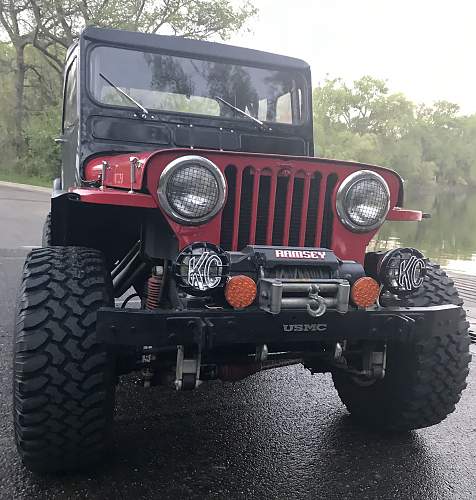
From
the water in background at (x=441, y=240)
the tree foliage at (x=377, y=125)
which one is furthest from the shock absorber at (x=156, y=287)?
the tree foliage at (x=377, y=125)

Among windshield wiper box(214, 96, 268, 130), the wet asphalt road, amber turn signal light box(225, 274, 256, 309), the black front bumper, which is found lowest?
the wet asphalt road

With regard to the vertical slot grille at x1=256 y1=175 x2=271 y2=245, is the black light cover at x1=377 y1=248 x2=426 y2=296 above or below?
below

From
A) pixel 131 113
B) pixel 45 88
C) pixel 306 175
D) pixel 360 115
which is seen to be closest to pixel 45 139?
pixel 45 88

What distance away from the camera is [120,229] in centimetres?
345

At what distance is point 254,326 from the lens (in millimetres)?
2365

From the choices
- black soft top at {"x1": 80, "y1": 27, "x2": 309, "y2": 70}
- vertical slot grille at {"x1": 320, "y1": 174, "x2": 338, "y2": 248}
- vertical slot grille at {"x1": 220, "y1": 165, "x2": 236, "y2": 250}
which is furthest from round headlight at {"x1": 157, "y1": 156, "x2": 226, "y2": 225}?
black soft top at {"x1": 80, "y1": 27, "x2": 309, "y2": 70}

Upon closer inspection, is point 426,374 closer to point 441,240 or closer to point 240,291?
point 240,291

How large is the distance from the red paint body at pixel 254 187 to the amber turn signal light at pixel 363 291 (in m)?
0.31

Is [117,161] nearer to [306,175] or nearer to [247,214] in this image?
[247,214]

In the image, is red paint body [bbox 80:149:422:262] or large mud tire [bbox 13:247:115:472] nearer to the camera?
large mud tire [bbox 13:247:115:472]

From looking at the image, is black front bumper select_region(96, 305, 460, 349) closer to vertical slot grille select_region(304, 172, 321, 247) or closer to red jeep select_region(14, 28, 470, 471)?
red jeep select_region(14, 28, 470, 471)

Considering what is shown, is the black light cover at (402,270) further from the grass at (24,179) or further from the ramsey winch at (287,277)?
the grass at (24,179)

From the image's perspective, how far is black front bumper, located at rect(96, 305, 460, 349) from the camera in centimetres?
227

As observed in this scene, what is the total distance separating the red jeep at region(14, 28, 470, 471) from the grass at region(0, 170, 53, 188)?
20674 millimetres
